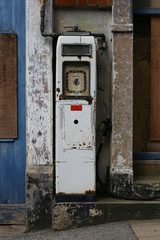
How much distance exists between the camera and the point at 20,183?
6184 mm

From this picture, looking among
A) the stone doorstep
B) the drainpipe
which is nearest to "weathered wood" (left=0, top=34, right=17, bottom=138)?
the drainpipe

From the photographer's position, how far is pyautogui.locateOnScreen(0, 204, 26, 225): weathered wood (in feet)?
20.4

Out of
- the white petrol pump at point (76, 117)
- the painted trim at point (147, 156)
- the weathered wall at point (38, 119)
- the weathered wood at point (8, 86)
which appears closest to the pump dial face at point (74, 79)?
the white petrol pump at point (76, 117)

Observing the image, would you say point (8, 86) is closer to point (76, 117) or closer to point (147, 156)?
point (76, 117)

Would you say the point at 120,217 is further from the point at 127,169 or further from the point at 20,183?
the point at 20,183

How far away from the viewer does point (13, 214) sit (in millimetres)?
6234

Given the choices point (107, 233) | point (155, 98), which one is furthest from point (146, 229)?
point (155, 98)

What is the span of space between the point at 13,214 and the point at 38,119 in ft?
4.87

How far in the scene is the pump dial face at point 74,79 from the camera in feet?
17.4

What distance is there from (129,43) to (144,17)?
2.12ft

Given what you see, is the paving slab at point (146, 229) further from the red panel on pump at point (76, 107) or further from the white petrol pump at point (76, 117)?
the red panel on pump at point (76, 107)

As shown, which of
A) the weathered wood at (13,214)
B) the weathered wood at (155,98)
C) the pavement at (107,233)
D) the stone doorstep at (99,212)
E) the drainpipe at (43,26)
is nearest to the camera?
the pavement at (107,233)

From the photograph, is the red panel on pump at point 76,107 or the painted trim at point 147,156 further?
the painted trim at point 147,156

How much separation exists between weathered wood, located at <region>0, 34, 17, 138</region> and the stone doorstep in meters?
1.34
